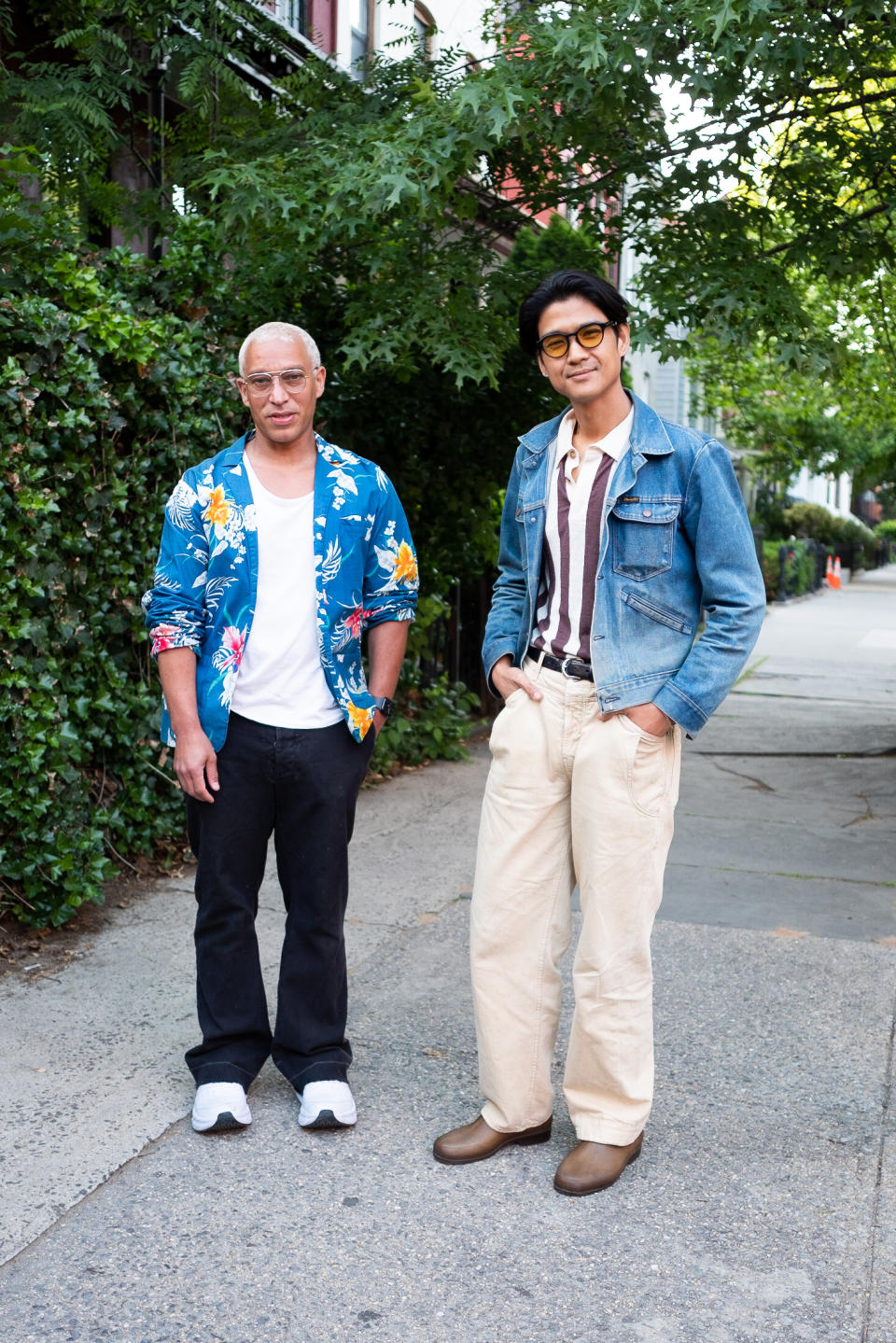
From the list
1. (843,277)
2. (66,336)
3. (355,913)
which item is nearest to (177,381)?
(66,336)

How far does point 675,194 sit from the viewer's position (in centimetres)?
617

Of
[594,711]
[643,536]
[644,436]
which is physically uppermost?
[644,436]

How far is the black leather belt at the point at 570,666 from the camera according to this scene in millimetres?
3131

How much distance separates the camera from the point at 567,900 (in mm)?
3289

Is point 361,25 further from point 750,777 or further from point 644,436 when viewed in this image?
point 644,436

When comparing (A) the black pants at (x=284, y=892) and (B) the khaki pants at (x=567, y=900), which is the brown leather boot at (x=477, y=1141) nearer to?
(B) the khaki pants at (x=567, y=900)

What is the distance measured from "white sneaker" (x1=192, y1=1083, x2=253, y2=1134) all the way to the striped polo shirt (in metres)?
1.36

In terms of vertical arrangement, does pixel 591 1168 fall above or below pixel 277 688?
below

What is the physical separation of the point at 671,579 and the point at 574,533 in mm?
245

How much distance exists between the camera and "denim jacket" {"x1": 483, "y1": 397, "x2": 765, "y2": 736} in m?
3.04

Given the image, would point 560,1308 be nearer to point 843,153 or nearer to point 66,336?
point 66,336

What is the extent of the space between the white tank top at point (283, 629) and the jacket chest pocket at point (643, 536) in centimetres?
76

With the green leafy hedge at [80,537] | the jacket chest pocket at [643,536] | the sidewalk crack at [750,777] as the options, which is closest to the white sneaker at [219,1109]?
the green leafy hedge at [80,537]

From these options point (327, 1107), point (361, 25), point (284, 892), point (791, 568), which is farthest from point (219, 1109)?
point (791, 568)
